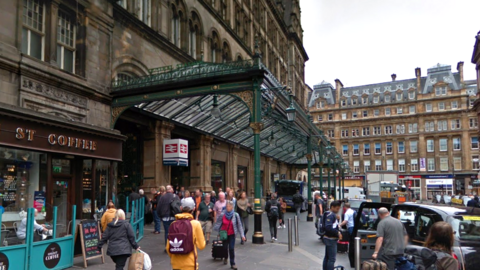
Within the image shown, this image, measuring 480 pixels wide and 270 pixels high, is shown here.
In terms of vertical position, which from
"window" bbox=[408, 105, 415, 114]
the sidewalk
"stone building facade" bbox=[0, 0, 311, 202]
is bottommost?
the sidewalk

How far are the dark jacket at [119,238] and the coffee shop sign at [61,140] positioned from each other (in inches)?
202

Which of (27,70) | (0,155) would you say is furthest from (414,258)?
(27,70)

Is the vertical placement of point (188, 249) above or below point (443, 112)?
below

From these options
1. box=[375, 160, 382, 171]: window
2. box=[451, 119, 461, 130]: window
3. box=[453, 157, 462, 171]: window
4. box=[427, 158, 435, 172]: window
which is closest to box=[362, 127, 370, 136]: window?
box=[375, 160, 382, 171]: window

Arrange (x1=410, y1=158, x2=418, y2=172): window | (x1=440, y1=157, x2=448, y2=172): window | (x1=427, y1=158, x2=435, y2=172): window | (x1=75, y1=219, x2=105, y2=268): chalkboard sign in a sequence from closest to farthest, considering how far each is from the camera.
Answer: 1. (x1=75, y1=219, x2=105, y2=268): chalkboard sign
2. (x1=440, y1=157, x2=448, y2=172): window
3. (x1=427, y1=158, x2=435, y2=172): window
4. (x1=410, y1=158, x2=418, y2=172): window

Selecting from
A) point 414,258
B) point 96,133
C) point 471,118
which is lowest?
point 414,258

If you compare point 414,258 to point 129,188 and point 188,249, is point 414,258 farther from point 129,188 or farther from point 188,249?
point 129,188

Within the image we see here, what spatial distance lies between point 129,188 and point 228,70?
27.3 feet

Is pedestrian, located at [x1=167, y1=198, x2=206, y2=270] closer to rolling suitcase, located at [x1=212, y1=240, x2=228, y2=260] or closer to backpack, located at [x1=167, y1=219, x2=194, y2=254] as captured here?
backpack, located at [x1=167, y1=219, x2=194, y2=254]

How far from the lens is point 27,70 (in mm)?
11555

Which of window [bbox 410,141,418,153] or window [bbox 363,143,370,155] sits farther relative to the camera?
window [bbox 363,143,370,155]

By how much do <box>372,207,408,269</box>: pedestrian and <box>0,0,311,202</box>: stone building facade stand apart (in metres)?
9.28

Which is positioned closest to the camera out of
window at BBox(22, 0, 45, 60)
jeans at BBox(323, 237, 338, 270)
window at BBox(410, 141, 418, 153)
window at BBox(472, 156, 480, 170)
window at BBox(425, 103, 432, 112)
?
jeans at BBox(323, 237, 338, 270)

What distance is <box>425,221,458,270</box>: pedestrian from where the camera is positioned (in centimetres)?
455
